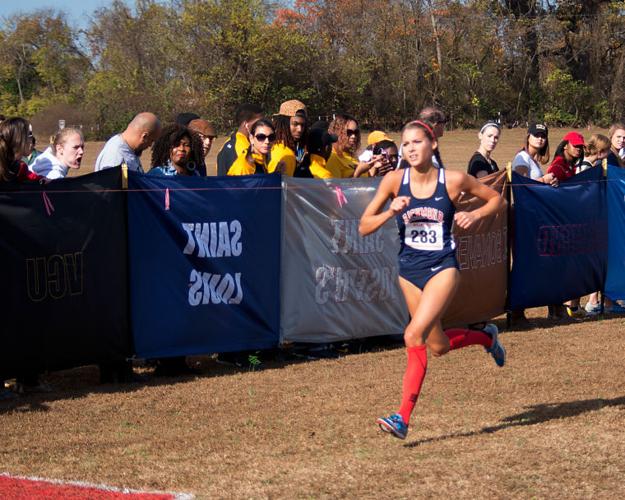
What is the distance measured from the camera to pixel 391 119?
5131 centimetres

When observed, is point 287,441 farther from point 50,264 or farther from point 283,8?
point 283,8

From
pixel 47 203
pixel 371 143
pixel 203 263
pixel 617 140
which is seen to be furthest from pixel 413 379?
pixel 617 140

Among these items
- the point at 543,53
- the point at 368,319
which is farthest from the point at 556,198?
the point at 543,53

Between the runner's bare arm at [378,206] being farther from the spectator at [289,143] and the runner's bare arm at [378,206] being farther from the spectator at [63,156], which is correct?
the spectator at [289,143]

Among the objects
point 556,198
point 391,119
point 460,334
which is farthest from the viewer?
point 391,119

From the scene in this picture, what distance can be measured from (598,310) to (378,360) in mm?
4266

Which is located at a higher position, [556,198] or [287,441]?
[556,198]

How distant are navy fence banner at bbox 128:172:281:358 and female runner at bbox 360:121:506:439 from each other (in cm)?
253

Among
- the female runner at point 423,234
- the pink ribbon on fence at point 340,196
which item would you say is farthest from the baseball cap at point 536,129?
the female runner at point 423,234

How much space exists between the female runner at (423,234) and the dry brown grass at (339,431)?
613 mm

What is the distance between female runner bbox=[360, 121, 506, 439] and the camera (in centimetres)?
666

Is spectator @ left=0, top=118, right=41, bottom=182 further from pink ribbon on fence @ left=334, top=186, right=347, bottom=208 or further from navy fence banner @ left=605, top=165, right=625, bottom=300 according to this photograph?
navy fence banner @ left=605, top=165, right=625, bottom=300

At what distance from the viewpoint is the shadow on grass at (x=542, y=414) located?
6.72m

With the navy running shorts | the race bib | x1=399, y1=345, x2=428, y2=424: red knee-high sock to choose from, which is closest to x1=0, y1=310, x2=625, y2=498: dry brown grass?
x1=399, y1=345, x2=428, y2=424: red knee-high sock
